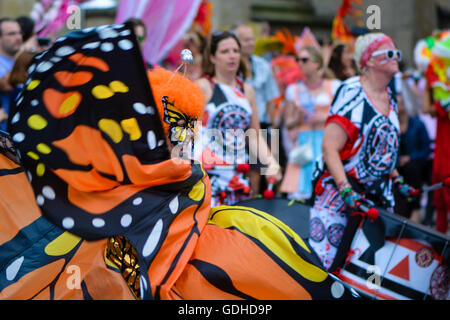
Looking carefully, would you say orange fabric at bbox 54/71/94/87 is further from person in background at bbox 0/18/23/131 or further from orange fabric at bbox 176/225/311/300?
person in background at bbox 0/18/23/131

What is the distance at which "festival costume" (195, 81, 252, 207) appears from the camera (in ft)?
14.1

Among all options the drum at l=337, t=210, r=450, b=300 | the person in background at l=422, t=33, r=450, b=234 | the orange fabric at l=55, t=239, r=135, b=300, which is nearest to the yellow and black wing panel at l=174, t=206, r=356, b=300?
the orange fabric at l=55, t=239, r=135, b=300

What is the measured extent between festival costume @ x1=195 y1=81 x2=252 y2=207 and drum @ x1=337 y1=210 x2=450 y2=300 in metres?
1.38

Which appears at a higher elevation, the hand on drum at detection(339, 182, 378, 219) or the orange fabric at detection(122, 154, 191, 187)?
the orange fabric at detection(122, 154, 191, 187)

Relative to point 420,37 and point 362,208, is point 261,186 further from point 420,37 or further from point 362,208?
point 420,37

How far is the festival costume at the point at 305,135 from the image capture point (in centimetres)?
572

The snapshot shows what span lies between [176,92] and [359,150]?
140 cm

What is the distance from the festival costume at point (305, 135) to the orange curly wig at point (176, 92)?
306 centimetres

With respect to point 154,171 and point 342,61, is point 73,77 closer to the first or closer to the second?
point 154,171

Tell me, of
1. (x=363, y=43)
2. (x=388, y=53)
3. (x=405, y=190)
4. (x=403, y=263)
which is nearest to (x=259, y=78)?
(x=363, y=43)

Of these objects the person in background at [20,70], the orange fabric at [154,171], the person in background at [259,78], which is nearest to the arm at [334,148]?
the orange fabric at [154,171]

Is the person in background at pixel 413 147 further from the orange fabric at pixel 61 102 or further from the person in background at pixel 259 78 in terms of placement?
the orange fabric at pixel 61 102
